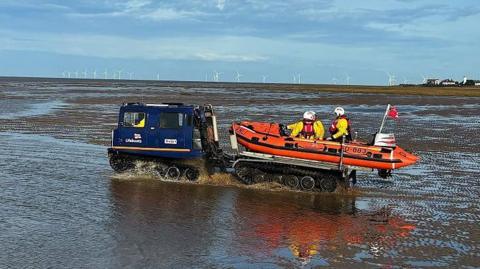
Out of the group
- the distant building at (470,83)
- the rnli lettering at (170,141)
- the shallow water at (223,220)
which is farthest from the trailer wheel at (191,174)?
the distant building at (470,83)

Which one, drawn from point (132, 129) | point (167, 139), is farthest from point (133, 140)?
point (167, 139)

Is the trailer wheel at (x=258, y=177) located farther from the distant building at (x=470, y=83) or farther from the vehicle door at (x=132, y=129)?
the distant building at (x=470, y=83)

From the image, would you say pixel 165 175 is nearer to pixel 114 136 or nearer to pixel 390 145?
pixel 114 136

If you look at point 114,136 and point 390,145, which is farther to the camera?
point 114,136

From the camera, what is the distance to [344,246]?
990 centimetres

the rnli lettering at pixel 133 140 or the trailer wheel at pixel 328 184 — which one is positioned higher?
the rnli lettering at pixel 133 140

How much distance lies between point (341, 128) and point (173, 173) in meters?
4.80

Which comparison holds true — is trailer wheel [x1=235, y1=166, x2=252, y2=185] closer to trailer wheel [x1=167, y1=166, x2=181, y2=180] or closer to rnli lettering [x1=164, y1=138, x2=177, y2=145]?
trailer wheel [x1=167, y1=166, x2=181, y2=180]

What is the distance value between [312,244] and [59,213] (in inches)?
203

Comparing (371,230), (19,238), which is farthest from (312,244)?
(19,238)

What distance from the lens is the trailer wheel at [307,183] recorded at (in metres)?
15.0

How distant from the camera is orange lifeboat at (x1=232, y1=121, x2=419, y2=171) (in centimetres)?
1483

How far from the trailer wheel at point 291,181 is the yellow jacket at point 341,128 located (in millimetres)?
1588

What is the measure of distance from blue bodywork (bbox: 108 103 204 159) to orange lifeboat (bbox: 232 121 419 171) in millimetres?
1521
